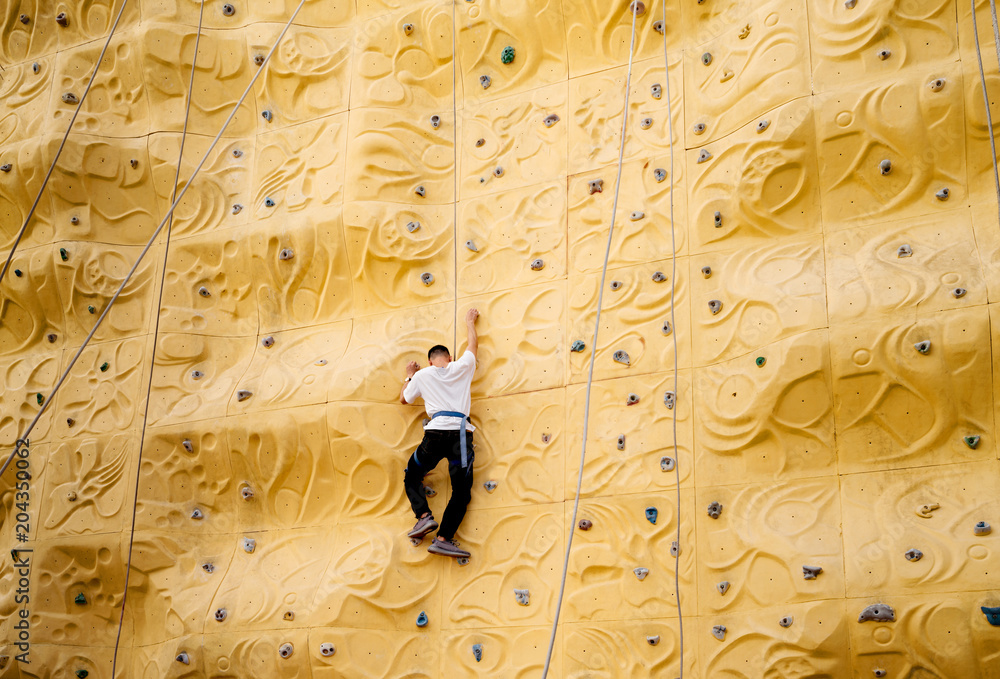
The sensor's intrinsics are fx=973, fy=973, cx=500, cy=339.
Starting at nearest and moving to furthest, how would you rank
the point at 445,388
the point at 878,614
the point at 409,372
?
the point at 878,614, the point at 445,388, the point at 409,372

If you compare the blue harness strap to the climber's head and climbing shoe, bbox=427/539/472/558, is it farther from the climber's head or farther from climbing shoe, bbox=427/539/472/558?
climbing shoe, bbox=427/539/472/558

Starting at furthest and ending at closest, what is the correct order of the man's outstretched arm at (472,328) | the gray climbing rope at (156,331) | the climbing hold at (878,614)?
the gray climbing rope at (156,331) → the man's outstretched arm at (472,328) → the climbing hold at (878,614)

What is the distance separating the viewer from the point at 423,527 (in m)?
4.74

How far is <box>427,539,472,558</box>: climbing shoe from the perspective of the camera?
4.65 m

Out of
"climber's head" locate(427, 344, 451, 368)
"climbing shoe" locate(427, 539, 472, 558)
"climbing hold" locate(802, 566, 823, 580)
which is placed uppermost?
"climber's head" locate(427, 344, 451, 368)

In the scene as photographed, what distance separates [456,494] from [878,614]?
1.93m

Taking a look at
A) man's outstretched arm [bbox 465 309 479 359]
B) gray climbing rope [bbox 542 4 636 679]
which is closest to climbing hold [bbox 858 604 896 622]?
gray climbing rope [bbox 542 4 636 679]

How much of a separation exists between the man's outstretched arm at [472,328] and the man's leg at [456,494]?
52 centimetres

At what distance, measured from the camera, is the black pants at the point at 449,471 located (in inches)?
184

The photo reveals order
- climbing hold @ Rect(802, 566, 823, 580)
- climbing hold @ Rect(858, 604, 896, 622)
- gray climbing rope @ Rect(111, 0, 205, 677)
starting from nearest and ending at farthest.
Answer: climbing hold @ Rect(858, 604, 896, 622), climbing hold @ Rect(802, 566, 823, 580), gray climbing rope @ Rect(111, 0, 205, 677)

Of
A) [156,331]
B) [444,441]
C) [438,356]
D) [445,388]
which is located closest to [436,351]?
[438,356]

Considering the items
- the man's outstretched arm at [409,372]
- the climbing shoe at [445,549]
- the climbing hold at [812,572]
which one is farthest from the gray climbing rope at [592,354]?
the climbing hold at [812,572]

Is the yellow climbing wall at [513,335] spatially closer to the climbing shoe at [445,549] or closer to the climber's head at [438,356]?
the climbing shoe at [445,549]

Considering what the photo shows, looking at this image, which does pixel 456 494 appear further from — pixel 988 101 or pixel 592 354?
pixel 988 101
